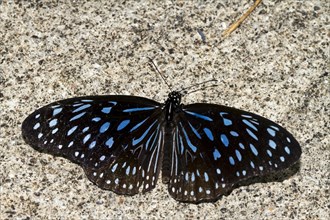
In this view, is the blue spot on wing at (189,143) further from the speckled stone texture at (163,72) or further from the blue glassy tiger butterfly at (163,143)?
the speckled stone texture at (163,72)

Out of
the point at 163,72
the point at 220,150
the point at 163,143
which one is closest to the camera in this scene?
the point at 220,150

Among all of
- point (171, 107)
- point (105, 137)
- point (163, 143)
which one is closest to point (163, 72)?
point (171, 107)

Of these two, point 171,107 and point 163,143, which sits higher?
point 171,107

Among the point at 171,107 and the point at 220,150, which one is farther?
the point at 171,107

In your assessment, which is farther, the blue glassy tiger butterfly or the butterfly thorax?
the butterfly thorax

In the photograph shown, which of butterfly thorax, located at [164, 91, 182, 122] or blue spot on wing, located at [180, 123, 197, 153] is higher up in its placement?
butterfly thorax, located at [164, 91, 182, 122]

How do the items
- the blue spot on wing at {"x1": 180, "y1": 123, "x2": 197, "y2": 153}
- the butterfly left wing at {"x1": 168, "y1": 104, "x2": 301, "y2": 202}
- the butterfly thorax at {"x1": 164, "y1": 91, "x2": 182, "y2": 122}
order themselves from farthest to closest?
1. the butterfly thorax at {"x1": 164, "y1": 91, "x2": 182, "y2": 122}
2. the blue spot on wing at {"x1": 180, "y1": 123, "x2": 197, "y2": 153}
3. the butterfly left wing at {"x1": 168, "y1": 104, "x2": 301, "y2": 202}

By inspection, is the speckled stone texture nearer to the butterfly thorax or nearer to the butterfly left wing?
the butterfly left wing

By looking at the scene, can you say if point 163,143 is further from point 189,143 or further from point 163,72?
point 163,72

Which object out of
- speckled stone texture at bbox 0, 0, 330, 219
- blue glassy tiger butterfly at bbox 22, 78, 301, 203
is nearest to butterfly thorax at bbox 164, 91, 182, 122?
blue glassy tiger butterfly at bbox 22, 78, 301, 203
